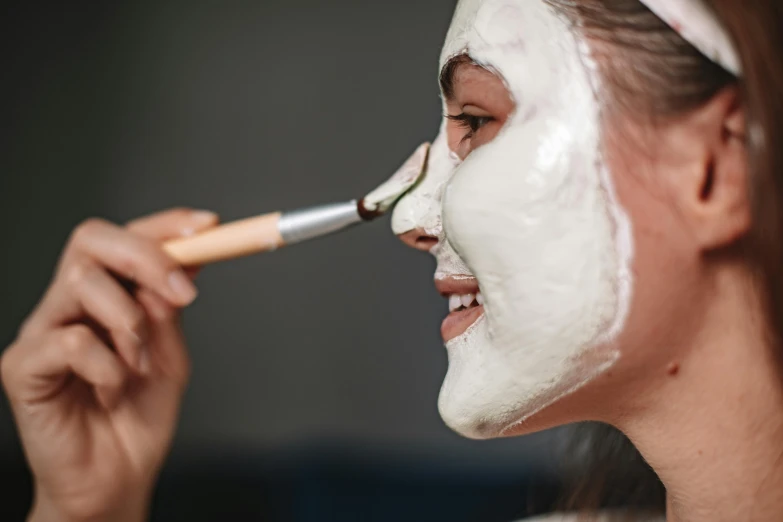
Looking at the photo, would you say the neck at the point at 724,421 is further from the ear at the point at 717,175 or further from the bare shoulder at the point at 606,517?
the bare shoulder at the point at 606,517

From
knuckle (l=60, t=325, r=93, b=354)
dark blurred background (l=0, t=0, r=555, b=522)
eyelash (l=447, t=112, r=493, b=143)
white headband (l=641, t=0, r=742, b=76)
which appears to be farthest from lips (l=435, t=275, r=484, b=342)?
dark blurred background (l=0, t=0, r=555, b=522)

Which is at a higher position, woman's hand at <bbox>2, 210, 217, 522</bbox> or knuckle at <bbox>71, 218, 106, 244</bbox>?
knuckle at <bbox>71, 218, 106, 244</bbox>

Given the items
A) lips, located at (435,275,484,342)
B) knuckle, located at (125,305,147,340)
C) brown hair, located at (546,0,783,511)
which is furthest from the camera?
knuckle, located at (125,305,147,340)

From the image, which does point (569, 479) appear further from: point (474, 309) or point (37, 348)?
point (37, 348)

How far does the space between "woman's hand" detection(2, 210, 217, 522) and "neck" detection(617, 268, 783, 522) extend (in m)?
0.39

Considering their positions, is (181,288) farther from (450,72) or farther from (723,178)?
(723,178)

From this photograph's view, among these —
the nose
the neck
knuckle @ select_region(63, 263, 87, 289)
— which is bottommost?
the neck

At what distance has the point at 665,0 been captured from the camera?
18.2 inches

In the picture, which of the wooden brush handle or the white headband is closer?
the white headband

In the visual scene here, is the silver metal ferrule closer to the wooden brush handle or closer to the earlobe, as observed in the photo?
the wooden brush handle

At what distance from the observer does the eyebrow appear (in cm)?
54

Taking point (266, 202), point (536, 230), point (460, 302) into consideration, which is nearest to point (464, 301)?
point (460, 302)

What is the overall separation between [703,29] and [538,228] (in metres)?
0.15

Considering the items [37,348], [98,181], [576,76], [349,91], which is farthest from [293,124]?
[576,76]
